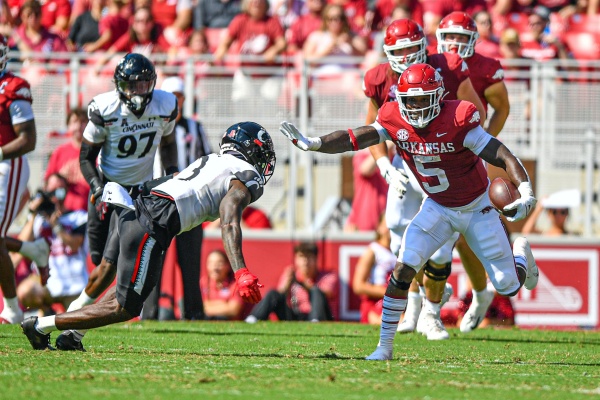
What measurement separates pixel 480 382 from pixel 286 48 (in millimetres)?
8324

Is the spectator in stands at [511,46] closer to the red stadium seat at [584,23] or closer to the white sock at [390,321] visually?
the red stadium seat at [584,23]

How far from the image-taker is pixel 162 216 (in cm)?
613

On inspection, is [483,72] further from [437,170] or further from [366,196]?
[366,196]

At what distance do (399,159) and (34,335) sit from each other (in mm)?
3371

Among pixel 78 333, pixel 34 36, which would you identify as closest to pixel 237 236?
pixel 78 333

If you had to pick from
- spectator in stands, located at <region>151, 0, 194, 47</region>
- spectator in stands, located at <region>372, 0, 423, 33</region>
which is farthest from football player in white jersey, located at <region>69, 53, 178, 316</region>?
spectator in stands, located at <region>151, 0, 194, 47</region>

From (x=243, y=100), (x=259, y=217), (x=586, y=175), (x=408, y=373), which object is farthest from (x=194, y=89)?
(x=408, y=373)

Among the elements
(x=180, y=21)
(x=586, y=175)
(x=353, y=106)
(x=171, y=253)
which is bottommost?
(x=171, y=253)

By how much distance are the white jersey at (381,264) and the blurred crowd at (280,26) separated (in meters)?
2.73

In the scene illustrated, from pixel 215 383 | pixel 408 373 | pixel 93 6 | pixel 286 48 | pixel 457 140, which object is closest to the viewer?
pixel 215 383

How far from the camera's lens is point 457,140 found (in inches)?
255

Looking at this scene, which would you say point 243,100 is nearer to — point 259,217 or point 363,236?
point 259,217

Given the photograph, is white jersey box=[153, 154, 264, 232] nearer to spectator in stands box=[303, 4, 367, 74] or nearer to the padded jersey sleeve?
the padded jersey sleeve

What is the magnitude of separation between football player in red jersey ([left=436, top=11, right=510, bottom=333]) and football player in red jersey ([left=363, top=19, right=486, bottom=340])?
14 centimetres
